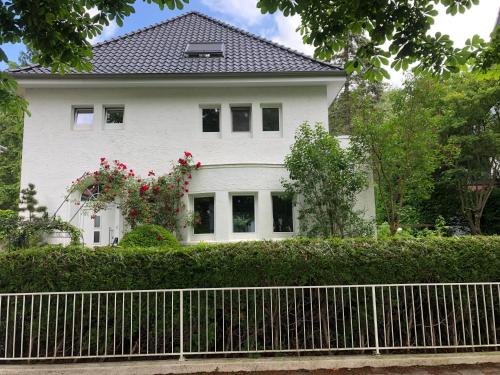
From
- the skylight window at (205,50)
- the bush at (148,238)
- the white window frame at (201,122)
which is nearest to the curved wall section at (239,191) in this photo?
the white window frame at (201,122)

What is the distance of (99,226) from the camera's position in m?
11.5

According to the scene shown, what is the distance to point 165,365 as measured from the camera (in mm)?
4938

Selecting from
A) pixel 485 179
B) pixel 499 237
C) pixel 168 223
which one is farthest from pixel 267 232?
pixel 485 179

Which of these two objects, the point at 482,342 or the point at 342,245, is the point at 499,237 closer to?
the point at 482,342

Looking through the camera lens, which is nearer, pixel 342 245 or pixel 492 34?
pixel 492 34

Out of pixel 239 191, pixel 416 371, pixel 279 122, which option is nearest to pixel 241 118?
pixel 279 122

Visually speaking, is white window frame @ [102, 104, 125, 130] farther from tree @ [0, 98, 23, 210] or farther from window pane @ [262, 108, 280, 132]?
tree @ [0, 98, 23, 210]

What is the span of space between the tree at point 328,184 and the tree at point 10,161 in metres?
23.5

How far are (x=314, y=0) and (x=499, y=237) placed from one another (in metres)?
4.82

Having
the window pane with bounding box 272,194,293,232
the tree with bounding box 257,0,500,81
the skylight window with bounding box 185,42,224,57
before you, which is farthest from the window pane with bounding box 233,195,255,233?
the tree with bounding box 257,0,500,81

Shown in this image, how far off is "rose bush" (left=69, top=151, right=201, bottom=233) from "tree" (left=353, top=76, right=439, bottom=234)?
18.0 ft

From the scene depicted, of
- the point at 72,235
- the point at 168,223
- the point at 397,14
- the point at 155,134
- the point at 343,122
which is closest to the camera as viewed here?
the point at 397,14

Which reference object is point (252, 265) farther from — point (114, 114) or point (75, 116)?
point (75, 116)

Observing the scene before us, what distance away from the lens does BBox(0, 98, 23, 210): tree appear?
2533 centimetres
